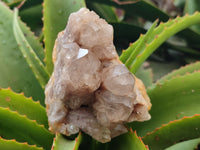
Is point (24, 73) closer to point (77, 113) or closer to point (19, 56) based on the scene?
point (19, 56)

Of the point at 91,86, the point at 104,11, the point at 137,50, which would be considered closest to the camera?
the point at 91,86

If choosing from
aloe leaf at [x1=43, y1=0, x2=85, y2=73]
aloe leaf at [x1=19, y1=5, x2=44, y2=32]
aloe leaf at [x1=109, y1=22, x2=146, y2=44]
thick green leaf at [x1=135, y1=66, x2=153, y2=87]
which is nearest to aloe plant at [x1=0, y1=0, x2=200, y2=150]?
aloe leaf at [x1=43, y1=0, x2=85, y2=73]

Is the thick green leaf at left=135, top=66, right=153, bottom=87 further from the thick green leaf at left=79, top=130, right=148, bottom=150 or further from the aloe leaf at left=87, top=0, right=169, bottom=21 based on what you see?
the thick green leaf at left=79, top=130, right=148, bottom=150

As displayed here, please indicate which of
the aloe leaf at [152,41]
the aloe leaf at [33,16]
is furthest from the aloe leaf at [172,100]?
the aloe leaf at [33,16]

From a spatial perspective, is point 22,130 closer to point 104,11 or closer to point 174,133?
point 174,133

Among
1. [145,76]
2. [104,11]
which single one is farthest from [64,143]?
[104,11]

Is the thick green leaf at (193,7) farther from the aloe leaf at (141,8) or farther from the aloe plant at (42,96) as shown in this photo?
the aloe plant at (42,96)

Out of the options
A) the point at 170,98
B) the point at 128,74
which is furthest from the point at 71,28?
the point at 170,98
